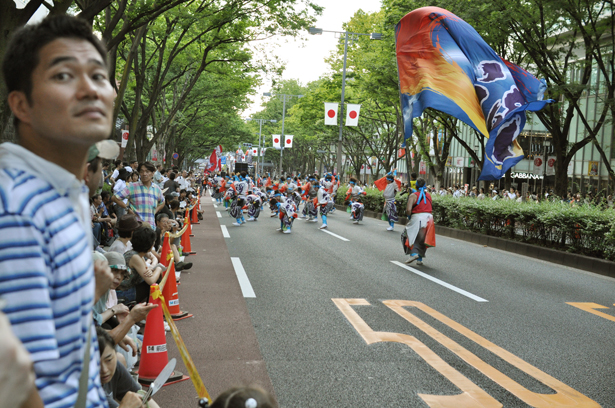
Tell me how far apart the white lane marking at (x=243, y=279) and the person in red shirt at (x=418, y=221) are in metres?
3.60

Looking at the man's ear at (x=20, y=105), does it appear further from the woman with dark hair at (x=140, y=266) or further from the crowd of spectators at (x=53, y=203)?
the woman with dark hair at (x=140, y=266)

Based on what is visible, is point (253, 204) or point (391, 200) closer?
point (391, 200)

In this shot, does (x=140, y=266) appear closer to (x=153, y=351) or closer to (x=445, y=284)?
(x=153, y=351)

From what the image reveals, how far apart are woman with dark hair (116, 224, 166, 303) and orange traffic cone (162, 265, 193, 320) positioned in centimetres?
81

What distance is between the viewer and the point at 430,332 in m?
6.74

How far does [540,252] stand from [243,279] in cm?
859

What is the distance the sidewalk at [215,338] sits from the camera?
4812mm

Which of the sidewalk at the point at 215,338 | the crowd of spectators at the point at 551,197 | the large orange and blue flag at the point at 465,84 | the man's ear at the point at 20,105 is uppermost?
the large orange and blue flag at the point at 465,84

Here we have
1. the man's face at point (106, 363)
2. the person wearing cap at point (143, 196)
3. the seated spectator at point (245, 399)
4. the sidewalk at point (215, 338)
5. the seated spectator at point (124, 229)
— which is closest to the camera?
the seated spectator at point (245, 399)

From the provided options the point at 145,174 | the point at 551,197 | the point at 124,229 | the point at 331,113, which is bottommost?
the point at 124,229

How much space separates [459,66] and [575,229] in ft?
16.6

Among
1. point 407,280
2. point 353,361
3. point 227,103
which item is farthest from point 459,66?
point 227,103

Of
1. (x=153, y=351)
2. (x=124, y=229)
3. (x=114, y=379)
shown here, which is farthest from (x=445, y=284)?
(x=114, y=379)

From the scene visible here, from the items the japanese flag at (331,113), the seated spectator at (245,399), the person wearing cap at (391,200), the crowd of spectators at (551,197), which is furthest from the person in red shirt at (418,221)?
the japanese flag at (331,113)
